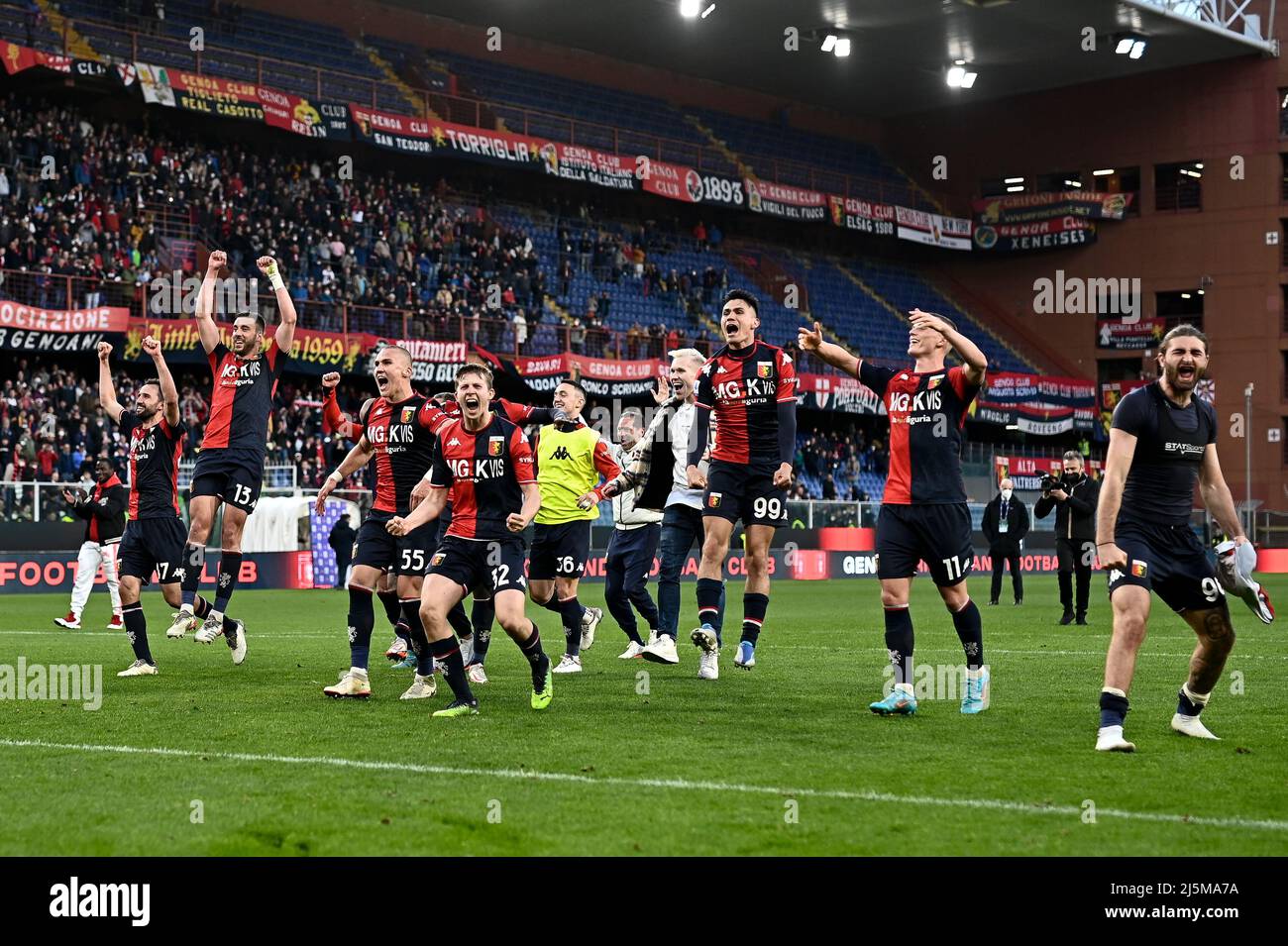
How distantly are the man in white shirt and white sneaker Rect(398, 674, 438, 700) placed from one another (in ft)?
10.5

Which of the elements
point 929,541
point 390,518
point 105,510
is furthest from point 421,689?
point 105,510

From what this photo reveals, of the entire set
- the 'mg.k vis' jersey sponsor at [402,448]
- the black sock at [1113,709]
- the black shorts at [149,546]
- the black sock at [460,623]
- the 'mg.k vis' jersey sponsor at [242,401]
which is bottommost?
the black sock at [1113,709]

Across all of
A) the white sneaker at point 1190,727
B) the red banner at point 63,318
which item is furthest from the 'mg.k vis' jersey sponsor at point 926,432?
the red banner at point 63,318

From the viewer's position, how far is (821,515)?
130 ft

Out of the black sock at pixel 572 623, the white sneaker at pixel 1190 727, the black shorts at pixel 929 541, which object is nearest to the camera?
the white sneaker at pixel 1190 727

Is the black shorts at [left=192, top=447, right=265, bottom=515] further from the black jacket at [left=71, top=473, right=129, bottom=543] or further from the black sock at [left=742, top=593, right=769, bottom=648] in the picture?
→ the black jacket at [left=71, top=473, right=129, bottom=543]

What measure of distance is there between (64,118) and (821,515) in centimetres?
2082

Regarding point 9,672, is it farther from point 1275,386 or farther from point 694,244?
point 1275,386

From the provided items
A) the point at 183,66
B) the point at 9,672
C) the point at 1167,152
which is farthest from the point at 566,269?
the point at 9,672

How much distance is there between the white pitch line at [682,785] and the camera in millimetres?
6480

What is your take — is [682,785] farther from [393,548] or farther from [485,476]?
[393,548]

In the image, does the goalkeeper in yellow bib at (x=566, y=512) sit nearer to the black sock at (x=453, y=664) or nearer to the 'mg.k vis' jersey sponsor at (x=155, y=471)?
the black sock at (x=453, y=664)

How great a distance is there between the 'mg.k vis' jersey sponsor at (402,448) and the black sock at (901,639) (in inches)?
147

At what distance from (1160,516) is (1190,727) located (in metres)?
1.28
